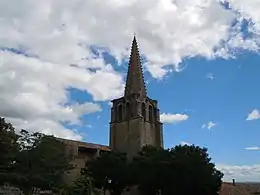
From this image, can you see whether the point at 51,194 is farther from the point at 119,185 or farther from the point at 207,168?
the point at 207,168

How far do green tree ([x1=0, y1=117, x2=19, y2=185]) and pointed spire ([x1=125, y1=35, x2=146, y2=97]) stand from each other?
111ft

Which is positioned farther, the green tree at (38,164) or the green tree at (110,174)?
the green tree at (110,174)

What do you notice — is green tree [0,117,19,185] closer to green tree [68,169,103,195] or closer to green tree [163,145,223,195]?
green tree [68,169,103,195]

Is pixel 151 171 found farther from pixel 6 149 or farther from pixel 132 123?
pixel 132 123

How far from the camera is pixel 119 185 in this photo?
57.6 meters

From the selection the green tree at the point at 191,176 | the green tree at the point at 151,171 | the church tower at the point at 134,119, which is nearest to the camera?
the green tree at the point at 191,176

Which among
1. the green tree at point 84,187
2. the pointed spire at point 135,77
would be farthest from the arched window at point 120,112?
the green tree at point 84,187

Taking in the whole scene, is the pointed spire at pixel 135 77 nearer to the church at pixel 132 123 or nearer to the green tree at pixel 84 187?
the church at pixel 132 123

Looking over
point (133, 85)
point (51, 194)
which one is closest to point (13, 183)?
point (51, 194)

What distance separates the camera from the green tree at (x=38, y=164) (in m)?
41.9

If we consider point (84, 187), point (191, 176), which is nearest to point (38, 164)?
point (84, 187)

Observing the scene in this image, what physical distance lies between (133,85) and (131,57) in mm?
7066

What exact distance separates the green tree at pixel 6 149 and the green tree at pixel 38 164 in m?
0.83

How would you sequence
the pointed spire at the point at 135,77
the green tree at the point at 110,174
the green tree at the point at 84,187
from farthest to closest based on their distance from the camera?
the pointed spire at the point at 135,77 → the green tree at the point at 110,174 → the green tree at the point at 84,187
